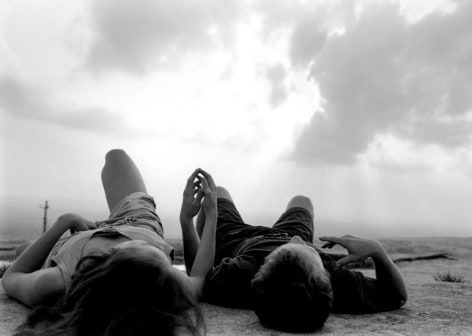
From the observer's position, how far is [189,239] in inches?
121

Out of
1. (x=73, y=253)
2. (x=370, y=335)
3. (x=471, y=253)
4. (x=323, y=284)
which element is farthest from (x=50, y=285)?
(x=471, y=253)

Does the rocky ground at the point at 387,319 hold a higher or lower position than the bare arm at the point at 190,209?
lower

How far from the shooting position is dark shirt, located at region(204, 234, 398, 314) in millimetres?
2598

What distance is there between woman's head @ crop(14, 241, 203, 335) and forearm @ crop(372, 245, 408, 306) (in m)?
1.36

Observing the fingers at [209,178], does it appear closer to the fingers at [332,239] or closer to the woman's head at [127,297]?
the fingers at [332,239]

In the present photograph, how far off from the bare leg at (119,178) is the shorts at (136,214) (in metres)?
0.10

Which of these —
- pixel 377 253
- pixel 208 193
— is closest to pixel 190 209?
pixel 208 193

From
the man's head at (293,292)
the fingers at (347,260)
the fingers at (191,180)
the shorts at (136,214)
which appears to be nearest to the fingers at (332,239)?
the fingers at (347,260)

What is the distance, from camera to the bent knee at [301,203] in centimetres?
403

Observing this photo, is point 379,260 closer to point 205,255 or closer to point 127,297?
point 205,255

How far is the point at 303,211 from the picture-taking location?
3.95 metres

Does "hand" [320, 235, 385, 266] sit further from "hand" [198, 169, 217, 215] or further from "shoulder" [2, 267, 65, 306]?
"shoulder" [2, 267, 65, 306]

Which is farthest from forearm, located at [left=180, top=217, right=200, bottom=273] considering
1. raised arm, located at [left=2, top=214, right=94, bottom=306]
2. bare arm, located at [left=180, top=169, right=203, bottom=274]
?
raised arm, located at [left=2, top=214, right=94, bottom=306]

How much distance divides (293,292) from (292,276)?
2.9 inches
